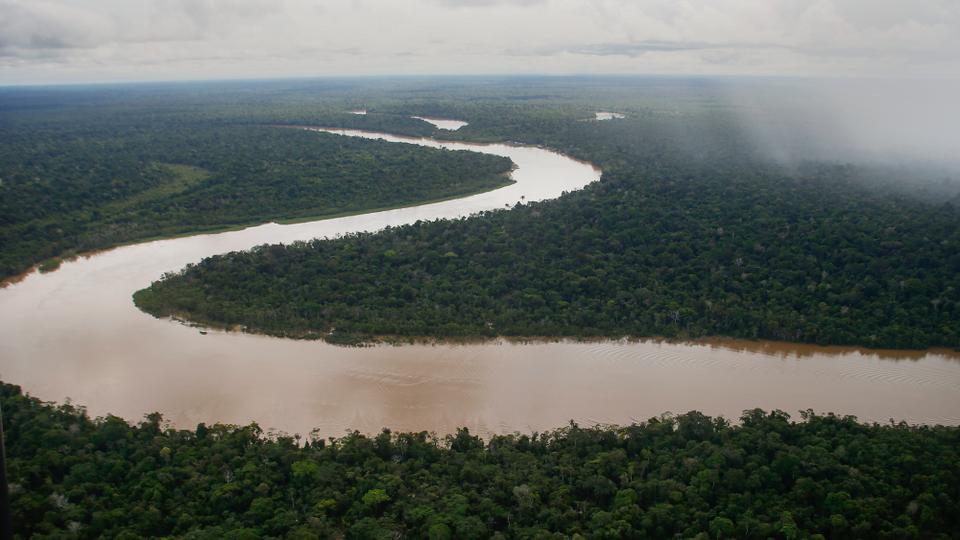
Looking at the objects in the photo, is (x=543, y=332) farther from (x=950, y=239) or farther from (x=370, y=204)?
(x=370, y=204)

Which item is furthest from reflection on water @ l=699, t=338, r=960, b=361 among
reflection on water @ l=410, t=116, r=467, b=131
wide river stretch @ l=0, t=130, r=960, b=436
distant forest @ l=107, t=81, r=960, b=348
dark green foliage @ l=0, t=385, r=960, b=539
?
reflection on water @ l=410, t=116, r=467, b=131

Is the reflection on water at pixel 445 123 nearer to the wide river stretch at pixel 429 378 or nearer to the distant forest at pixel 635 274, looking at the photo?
the distant forest at pixel 635 274

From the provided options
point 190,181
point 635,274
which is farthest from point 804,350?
point 190,181

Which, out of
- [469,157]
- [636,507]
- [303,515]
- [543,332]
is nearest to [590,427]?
[636,507]

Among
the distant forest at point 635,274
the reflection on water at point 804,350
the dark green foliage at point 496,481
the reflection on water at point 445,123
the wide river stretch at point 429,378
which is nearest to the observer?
the dark green foliage at point 496,481

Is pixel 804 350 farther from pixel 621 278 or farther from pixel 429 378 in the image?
pixel 429 378

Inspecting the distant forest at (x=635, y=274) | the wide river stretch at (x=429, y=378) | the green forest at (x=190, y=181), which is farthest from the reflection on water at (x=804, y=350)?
the green forest at (x=190, y=181)
